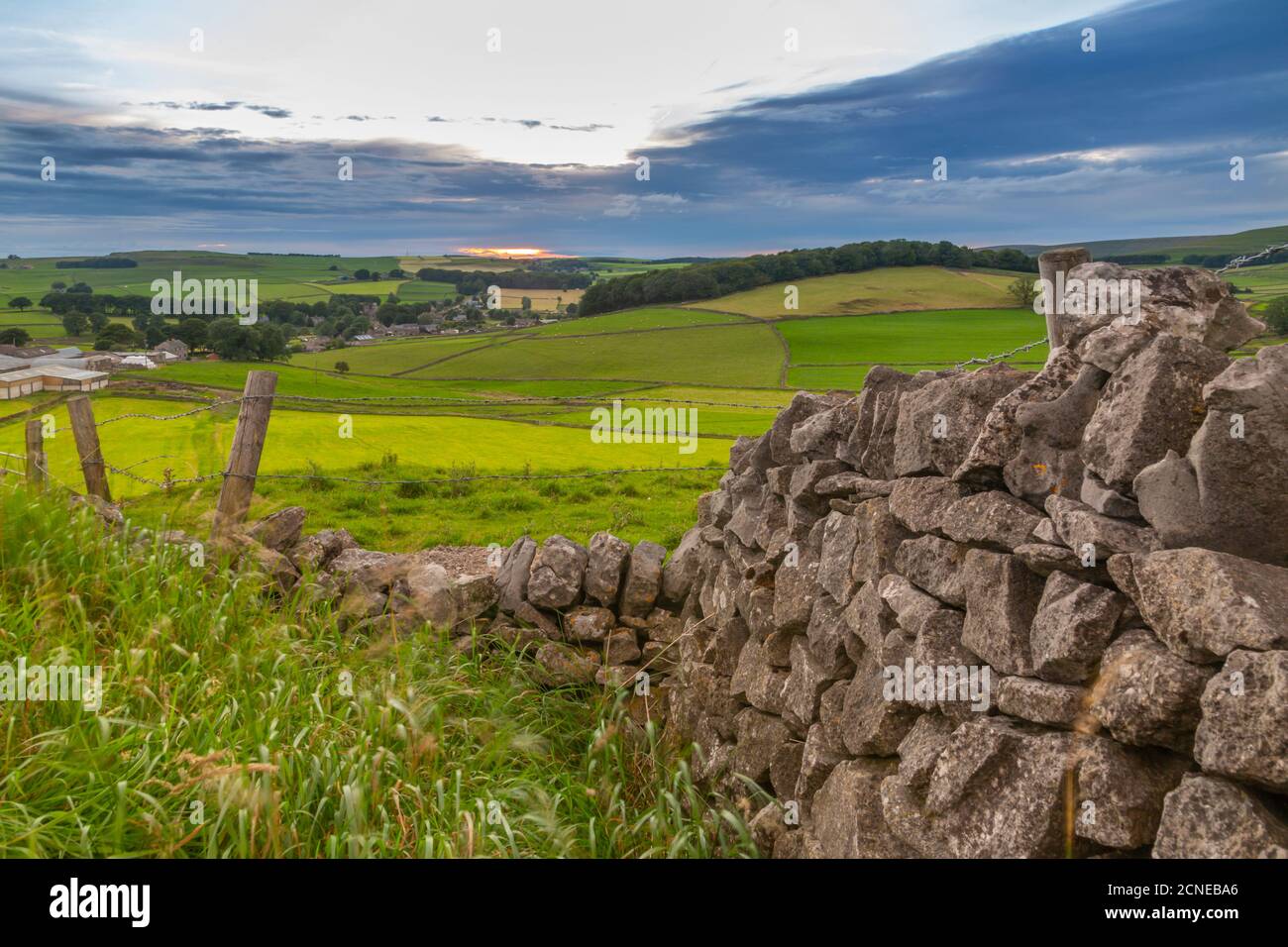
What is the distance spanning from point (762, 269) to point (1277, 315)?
147 feet

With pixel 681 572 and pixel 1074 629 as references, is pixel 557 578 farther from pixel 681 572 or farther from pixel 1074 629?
pixel 1074 629

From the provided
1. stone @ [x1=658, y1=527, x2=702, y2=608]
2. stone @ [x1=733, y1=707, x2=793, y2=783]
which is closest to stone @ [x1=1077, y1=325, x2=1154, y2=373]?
stone @ [x1=733, y1=707, x2=793, y2=783]

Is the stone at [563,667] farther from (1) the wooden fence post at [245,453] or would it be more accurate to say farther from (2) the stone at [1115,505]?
(2) the stone at [1115,505]

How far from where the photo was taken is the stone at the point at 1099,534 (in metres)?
3.15

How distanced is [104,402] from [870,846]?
1650 cm

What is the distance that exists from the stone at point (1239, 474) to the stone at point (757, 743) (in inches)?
119

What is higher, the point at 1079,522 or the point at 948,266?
the point at 948,266

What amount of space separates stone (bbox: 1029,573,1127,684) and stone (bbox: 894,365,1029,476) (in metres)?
1.09

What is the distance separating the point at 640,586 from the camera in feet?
27.0

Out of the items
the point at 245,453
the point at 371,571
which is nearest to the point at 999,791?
the point at 371,571

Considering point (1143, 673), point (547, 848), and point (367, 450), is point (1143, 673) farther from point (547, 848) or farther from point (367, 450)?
point (367, 450)

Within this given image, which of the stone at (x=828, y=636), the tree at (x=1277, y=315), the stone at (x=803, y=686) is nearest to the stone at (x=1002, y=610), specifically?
the stone at (x=828, y=636)

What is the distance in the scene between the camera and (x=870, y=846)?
4.00 metres

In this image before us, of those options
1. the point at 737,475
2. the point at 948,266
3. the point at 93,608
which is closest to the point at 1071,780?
the point at 737,475
